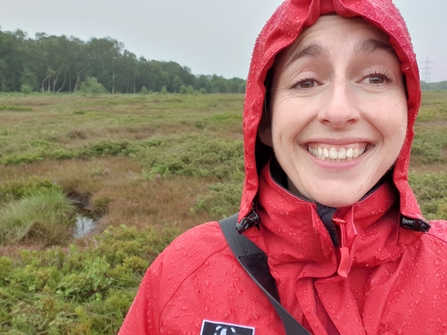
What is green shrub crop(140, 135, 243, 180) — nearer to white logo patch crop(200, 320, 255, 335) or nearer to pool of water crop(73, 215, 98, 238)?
pool of water crop(73, 215, 98, 238)

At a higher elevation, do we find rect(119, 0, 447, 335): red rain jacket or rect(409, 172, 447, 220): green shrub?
rect(119, 0, 447, 335): red rain jacket

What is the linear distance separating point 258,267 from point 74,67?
82881 mm

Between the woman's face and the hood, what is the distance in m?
0.04

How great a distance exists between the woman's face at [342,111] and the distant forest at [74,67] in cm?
6518

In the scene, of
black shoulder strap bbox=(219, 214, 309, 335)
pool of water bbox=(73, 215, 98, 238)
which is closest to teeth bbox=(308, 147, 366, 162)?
black shoulder strap bbox=(219, 214, 309, 335)

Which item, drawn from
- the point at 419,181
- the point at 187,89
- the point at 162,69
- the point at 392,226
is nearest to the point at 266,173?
the point at 392,226

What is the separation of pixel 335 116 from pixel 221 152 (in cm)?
976

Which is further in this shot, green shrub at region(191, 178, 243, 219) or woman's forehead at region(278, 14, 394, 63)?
green shrub at region(191, 178, 243, 219)

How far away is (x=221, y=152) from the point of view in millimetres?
10969

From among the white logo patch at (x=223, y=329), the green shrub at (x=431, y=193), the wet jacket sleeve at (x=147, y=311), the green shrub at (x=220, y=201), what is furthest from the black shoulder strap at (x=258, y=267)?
the green shrub at (x=431, y=193)

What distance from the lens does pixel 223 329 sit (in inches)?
52.9

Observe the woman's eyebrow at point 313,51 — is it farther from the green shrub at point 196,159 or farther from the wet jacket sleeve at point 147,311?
the green shrub at point 196,159

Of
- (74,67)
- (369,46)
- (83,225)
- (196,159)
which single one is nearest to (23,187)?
(83,225)

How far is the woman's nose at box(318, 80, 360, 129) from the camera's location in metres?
1.23
